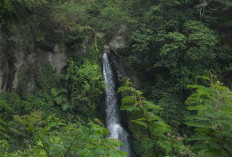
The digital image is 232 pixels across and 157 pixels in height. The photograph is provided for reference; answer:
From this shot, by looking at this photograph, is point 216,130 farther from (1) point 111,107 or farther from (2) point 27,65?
(1) point 111,107

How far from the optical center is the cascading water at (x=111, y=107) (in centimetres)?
1220

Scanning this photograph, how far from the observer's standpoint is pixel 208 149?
5.33 ft

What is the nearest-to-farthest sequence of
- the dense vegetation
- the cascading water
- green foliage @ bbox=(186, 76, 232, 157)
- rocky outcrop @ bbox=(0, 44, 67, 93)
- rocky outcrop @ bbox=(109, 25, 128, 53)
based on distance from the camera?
green foliage @ bbox=(186, 76, 232, 157) < rocky outcrop @ bbox=(0, 44, 67, 93) < the dense vegetation < the cascading water < rocky outcrop @ bbox=(109, 25, 128, 53)

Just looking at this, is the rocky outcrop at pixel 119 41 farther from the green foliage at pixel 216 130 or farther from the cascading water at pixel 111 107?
the green foliage at pixel 216 130

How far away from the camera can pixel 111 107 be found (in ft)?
42.6

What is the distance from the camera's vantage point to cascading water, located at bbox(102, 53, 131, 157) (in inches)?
480

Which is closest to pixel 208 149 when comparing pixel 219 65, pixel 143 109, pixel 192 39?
pixel 143 109

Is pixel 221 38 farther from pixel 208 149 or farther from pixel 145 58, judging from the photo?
pixel 208 149

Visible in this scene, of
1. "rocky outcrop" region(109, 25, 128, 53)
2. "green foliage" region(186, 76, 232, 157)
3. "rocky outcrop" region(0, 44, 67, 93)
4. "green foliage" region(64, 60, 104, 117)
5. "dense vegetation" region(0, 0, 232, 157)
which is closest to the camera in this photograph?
"green foliage" region(186, 76, 232, 157)

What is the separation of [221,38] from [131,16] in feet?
19.5

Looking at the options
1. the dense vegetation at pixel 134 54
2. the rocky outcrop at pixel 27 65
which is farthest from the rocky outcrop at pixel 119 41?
the rocky outcrop at pixel 27 65

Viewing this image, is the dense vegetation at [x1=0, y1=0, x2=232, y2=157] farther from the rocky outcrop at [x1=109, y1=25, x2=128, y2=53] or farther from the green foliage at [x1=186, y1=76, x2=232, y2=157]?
the green foliage at [x1=186, y1=76, x2=232, y2=157]

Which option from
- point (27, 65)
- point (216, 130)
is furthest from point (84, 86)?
point (216, 130)

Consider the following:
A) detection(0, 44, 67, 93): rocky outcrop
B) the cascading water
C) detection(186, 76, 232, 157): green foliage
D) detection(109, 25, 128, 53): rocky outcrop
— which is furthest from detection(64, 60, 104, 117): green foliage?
detection(186, 76, 232, 157): green foliage
